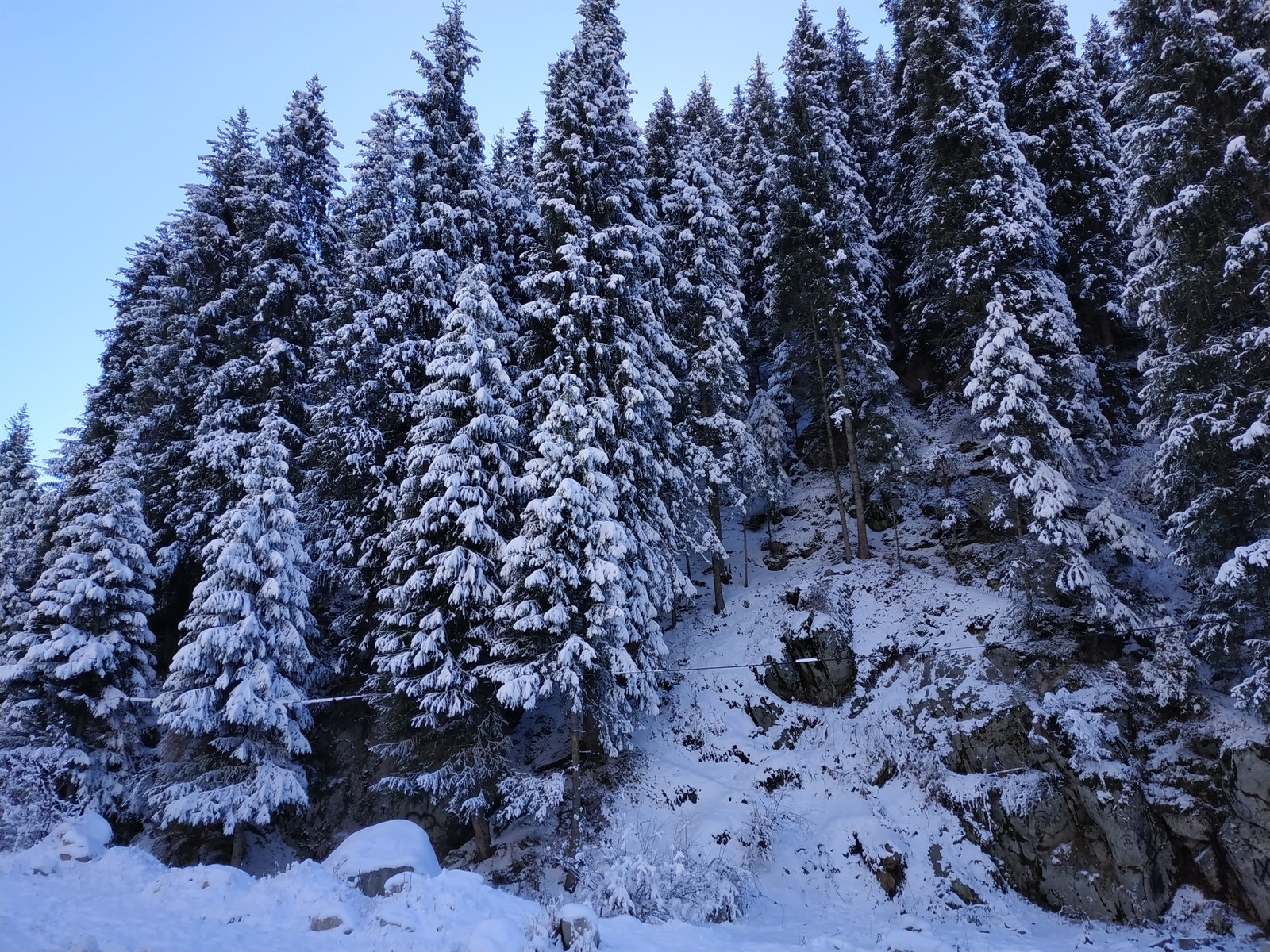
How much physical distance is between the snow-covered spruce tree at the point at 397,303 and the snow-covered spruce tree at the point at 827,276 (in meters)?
11.1

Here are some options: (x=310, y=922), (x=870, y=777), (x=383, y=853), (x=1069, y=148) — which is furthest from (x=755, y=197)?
(x=310, y=922)

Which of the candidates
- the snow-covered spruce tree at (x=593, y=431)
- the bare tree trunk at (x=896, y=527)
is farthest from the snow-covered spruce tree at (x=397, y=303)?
the bare tree trunk at (x=896, y=527)

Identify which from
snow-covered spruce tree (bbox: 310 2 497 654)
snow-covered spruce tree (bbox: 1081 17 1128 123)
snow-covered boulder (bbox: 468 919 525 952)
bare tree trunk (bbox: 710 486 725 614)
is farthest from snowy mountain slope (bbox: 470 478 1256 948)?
snow-covered spruce tree (bbox: 1081 17 1128 123)

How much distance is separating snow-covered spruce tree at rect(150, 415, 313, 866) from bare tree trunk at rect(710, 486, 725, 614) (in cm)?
1247

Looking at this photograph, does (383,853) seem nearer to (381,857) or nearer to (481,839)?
(381,857)

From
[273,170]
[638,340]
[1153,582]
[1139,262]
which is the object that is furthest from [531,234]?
[1153,582]

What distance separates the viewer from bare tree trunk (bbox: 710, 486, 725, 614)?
2136 centimetres

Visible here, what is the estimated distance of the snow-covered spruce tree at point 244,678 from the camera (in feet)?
50.1

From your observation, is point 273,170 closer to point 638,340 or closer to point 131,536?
point 131,536

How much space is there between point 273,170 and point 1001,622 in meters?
27.3

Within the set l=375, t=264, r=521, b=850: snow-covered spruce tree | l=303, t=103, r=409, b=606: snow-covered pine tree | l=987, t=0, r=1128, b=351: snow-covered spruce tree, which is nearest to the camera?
l=375, t=264, r=521, b=850: snow-covered spruce tree

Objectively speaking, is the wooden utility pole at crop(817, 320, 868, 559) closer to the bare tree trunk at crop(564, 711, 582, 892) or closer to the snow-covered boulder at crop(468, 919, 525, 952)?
the bare tree trunk at crop(564, 711, 582, 892)

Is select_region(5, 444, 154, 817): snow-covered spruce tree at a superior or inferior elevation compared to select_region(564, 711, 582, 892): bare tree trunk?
superior

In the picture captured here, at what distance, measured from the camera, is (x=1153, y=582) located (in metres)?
16.5
